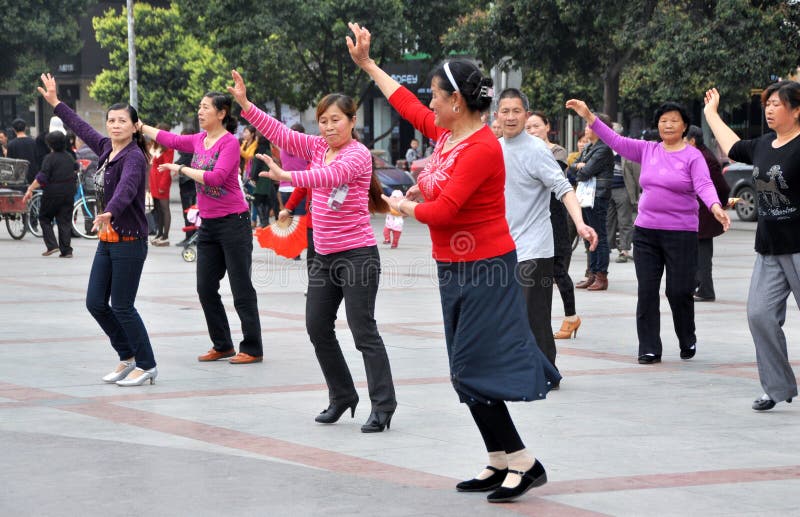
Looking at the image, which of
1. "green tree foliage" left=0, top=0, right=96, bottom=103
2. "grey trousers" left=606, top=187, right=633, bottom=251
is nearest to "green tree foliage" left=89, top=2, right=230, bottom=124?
"green tree foliage" left=0, top=0, right=96, bottom=103

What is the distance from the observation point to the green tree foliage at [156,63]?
4441cm

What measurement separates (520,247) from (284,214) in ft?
6.88

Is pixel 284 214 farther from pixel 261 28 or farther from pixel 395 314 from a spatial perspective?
pixel 261 28

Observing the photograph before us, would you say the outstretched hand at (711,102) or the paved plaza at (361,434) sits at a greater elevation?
the outstretched hand at (711,102)

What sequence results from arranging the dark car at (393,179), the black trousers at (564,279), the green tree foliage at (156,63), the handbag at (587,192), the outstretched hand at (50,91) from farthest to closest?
the green tree foliage at (156,63), the dark car at (393,179), the handbag at (587,192), the black trousers at (564,279), the outstretched hand at (50,91)

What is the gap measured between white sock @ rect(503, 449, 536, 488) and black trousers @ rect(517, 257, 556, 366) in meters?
2.46

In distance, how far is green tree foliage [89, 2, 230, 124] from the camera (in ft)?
146

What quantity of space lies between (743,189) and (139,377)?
20.7 meters

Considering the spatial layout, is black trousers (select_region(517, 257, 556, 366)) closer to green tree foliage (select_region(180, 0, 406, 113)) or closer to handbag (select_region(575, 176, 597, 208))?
handbag (select_region(575, 176, 597, 208))

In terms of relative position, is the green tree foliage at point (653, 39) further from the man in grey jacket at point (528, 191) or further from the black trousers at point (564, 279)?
the man in grey jacket at point (528, 191)

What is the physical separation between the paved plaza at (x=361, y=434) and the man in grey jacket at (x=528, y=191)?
79 centimetres

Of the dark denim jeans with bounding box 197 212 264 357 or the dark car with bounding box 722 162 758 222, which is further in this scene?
the dark car with bounding box 722 162 758 222

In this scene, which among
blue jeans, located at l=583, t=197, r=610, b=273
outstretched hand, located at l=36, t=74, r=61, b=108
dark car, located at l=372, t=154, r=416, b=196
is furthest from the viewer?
dark car, located at l=372, t=154, r=416, b=196

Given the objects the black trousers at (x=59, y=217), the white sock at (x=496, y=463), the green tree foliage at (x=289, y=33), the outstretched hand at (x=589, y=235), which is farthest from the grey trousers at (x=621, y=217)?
the green tree foliage at (x=289, y=33)
